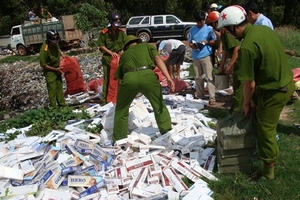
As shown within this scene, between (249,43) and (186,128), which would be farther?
(186,128)

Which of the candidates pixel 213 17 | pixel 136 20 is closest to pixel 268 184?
pixel 213 17

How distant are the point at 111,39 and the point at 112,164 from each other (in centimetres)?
378

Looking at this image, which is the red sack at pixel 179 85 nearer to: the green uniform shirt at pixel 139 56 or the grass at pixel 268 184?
the green uniform shirt at pixel 139 56

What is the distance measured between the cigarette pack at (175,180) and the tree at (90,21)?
60.1 feet

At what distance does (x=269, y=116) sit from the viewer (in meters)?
3.63

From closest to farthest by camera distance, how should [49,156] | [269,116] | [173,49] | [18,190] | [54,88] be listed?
[269,116], [18,190], [49,156], [54,88], [173,49]

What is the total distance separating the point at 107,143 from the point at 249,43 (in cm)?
267

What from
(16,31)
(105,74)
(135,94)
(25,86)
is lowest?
(25,86)

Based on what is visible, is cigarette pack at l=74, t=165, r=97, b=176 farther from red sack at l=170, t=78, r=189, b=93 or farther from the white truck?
the white truck

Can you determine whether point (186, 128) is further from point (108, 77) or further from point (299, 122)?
point (108, 77)

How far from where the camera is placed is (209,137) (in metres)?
5.28

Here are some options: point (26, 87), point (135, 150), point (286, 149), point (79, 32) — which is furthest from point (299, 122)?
point (79, 32)

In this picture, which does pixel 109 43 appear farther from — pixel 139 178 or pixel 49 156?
pixel 139 178

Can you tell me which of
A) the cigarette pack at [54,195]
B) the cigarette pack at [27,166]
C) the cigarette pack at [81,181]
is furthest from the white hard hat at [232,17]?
the cigarette pack at [27,166]
